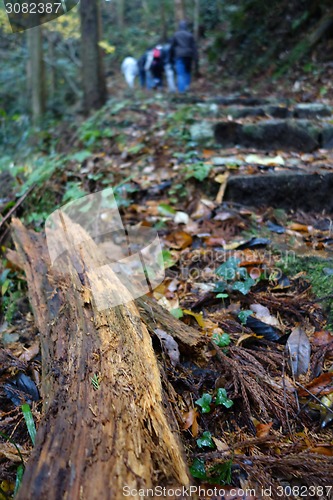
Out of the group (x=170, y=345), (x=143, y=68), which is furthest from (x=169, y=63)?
(x=170, y=345)

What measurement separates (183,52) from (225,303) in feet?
26.2

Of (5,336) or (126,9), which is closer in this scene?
(5,336)

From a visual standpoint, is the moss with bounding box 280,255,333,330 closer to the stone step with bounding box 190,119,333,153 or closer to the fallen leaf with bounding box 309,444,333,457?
the fallen leaf with bounding box 309,444,333,457

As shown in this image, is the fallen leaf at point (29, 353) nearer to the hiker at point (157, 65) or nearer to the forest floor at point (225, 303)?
the forest floor at point (225, 303)

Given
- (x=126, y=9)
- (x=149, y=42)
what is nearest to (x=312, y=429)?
(x=149, y=42)

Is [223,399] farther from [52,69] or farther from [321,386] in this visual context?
[52,69]

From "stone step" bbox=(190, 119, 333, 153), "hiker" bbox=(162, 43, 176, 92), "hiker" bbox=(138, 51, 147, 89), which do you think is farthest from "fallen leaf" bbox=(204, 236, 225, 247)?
"hiker" bbox=(138, 51, 147, 89)

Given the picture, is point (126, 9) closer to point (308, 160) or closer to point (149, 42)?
point (149, 42)

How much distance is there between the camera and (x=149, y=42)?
1912cm

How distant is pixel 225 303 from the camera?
2.50 metres

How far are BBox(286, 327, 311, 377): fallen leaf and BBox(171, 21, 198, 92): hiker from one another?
322 inches

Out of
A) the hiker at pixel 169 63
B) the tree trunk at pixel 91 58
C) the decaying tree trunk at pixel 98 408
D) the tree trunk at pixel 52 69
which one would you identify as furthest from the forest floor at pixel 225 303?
the tree trunk at pixel 52 69

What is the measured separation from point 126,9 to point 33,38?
18.0 metres

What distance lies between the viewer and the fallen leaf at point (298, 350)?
1998 millimetres
